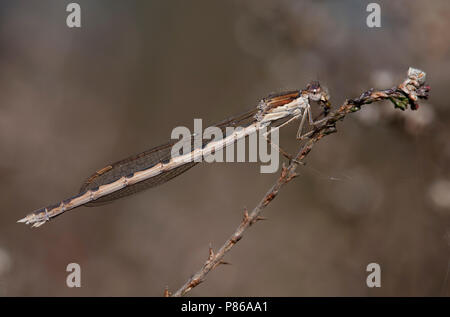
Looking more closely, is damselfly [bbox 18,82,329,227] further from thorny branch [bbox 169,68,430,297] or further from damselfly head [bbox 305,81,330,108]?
thorny branch [bbox 169,68,430,297]

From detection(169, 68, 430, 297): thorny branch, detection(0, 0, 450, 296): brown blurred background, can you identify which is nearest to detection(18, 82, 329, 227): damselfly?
detection(0, 0, 450, 296): brown blurred background

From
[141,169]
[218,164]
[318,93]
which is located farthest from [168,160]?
[318,93]

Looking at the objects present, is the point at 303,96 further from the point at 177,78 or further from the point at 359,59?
the point at 177,78

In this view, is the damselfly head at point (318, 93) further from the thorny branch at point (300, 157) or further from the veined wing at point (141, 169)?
the thorny branch at point (300, 157)

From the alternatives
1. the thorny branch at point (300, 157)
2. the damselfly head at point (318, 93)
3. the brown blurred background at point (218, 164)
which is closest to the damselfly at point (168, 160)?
the damselfly head at point (318, 93)

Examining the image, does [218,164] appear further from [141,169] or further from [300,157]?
[300,157]

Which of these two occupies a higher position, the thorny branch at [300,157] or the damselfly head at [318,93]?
the damselfly head at [318,93]

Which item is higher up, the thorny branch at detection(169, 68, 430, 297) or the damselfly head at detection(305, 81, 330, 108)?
the damselfly head at detection(305, 81, 330, 108)
